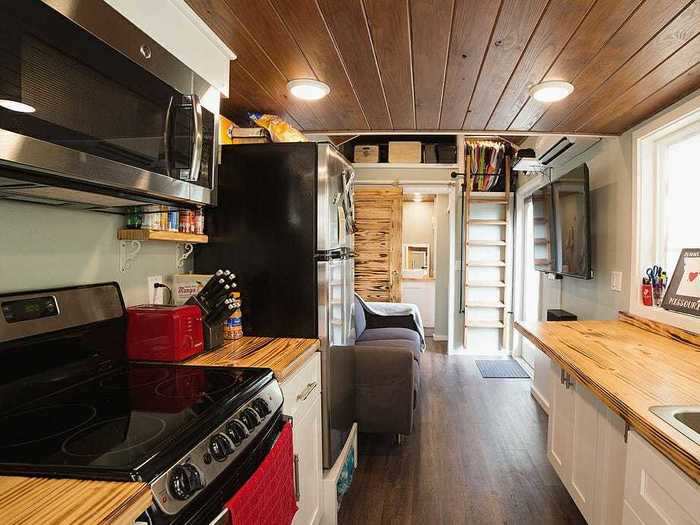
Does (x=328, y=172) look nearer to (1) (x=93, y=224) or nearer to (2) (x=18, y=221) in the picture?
(1) (x=93, y=224)

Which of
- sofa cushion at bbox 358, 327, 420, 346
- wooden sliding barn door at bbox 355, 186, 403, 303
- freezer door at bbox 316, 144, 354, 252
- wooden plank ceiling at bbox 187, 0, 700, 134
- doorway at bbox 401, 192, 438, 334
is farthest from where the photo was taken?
doorway at bbox 401, 192, 438, 334

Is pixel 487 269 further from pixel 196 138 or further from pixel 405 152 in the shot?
pixel 196 138

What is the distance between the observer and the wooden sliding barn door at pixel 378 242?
526cm

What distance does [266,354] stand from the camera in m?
1.59

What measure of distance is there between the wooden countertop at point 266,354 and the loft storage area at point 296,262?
18mm

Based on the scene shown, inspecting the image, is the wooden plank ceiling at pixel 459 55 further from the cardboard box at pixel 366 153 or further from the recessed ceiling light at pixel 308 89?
the cardboard box at pixel 366 153

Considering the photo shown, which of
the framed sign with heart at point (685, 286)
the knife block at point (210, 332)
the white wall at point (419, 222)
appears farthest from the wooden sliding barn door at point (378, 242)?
the knife block at point (210, 332)

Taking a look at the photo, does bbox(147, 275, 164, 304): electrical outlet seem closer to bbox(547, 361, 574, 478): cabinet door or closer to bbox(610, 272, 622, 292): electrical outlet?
bbox(547, 361, 574, 478): cabinet door

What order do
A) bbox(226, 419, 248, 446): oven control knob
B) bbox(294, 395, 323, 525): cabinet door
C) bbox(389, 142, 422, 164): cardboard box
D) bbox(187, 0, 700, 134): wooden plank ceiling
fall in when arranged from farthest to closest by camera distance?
bbox(389, 142, 422, 164): cardboard box, bbox(294, 395, 323, 525): cabinet door, bbox(187, 0, 700, 134): wooden plank ceiling, bbox(226, 419, 248, 446): oven control knob

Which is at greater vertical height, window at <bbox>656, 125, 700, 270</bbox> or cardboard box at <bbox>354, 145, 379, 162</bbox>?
cardboard box at <bbox>354, 145, 379, 162</bbox>

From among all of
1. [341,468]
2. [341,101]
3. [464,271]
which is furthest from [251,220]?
[464,271]

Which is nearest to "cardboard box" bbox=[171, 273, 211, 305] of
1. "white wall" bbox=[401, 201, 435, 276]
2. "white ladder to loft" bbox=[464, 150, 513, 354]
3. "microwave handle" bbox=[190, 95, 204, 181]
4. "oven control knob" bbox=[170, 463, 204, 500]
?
"microwave handle" bbox=[190, 95, 204, 181]

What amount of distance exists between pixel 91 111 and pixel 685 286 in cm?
256

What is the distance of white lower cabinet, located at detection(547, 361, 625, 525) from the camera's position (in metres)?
1.46
